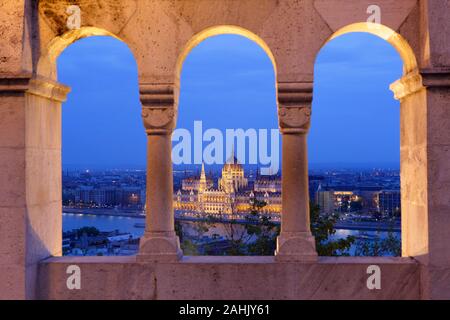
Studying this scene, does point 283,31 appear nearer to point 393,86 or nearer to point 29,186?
point 393,86

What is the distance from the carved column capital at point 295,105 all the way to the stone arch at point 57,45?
1654 mm

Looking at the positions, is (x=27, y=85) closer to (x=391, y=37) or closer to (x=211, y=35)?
(x=211, y=35)

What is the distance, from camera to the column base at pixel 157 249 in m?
5.08

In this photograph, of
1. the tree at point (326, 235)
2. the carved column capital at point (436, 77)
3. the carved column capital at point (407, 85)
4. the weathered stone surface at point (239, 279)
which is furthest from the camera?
the tree at point (326, 235)

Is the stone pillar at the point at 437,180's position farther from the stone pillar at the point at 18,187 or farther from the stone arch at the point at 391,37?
the stone pillar at the point at 18,187

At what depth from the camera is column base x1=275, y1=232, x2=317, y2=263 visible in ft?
16.3

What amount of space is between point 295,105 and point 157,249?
202 centimetres
